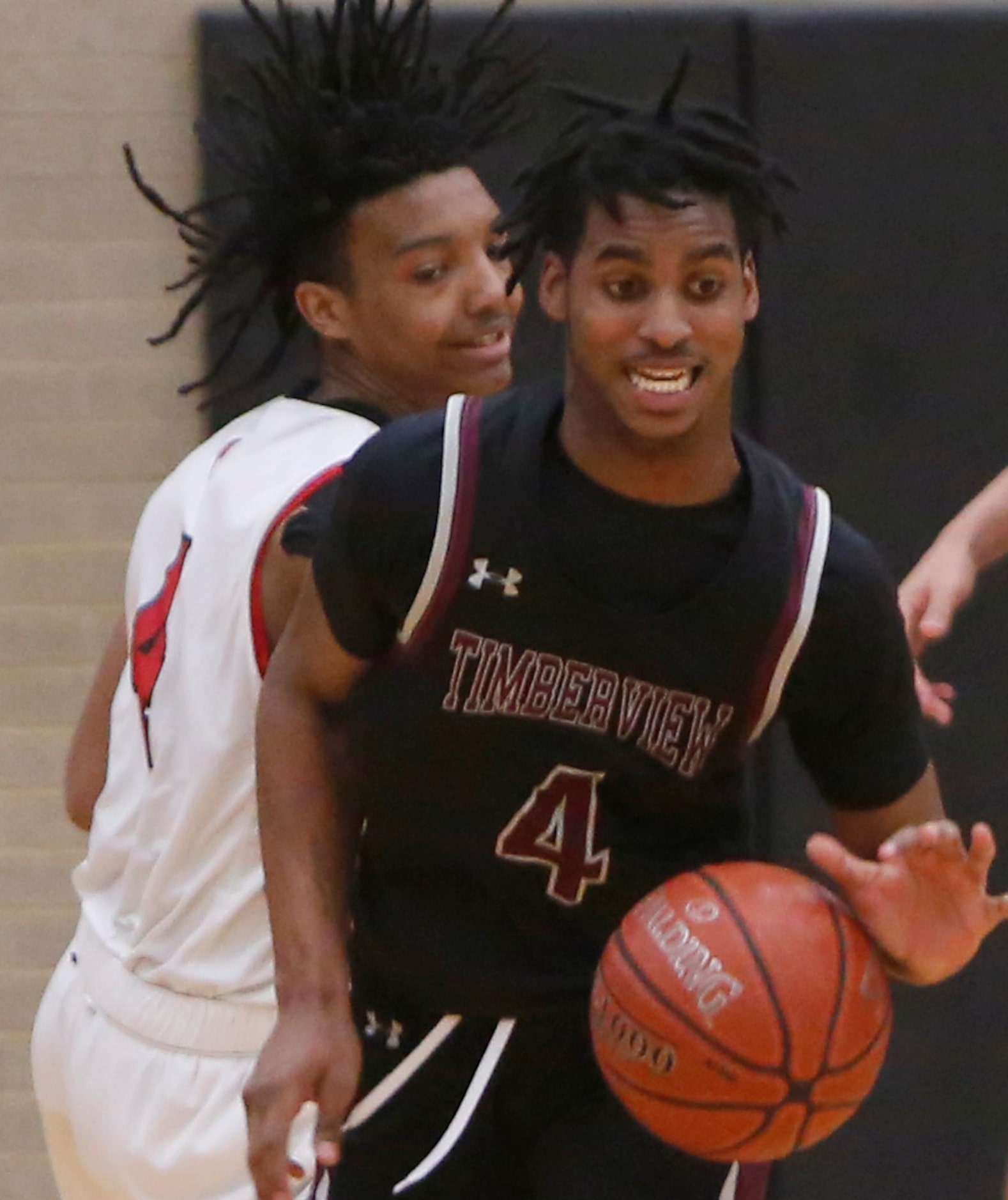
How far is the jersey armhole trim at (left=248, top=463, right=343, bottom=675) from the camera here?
8.91 feet

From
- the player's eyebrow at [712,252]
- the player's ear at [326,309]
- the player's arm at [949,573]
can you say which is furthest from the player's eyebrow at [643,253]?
the player's ear at [326,309]

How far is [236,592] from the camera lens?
2.80m

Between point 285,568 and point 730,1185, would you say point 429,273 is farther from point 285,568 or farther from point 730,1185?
point 730,1185

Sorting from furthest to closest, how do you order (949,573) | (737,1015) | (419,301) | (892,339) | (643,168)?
(892,339), (419,301), (949,573), (643,168), (737,1015)

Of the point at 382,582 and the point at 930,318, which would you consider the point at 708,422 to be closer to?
the point at 382,582

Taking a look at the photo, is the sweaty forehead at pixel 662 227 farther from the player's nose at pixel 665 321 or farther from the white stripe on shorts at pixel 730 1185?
the white stripe on shorts at pixel 730 1185

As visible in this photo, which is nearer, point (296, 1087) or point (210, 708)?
point (296, 1087)

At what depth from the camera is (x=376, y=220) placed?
3229 mm

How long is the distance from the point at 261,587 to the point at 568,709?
647 millimetres

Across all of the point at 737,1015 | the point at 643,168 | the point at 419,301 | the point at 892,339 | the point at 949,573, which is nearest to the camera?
the point at 737,1015

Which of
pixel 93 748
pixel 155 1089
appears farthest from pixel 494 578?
pixel 93 748

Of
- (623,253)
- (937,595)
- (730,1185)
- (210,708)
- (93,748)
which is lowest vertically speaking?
(93,748)

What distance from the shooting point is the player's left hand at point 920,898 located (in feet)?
7.04

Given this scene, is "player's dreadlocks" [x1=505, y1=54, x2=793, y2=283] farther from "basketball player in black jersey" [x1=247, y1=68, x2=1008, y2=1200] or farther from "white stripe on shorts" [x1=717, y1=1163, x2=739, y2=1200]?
"white stripe on shorts" [x1=717, y1=1163, x2=739, y2=1200]
